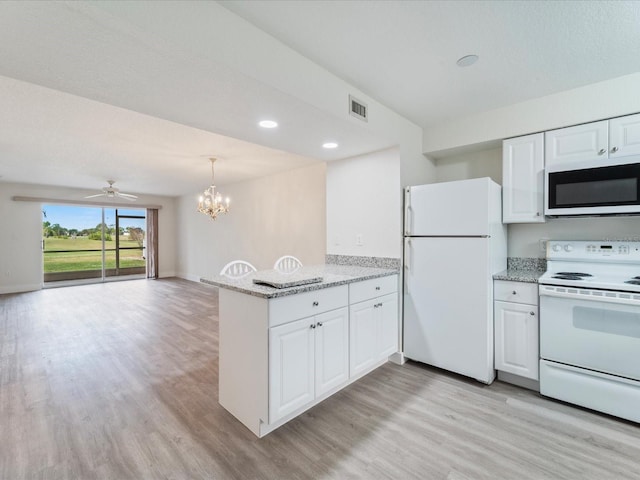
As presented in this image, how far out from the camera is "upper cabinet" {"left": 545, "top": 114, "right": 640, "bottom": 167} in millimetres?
2232

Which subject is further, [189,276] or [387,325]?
[189,276]

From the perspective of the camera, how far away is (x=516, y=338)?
2.51 m

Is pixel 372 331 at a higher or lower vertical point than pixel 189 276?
higher

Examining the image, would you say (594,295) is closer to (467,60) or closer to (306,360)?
(467,60)

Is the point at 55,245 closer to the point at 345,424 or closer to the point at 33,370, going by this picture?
the point at 33,370

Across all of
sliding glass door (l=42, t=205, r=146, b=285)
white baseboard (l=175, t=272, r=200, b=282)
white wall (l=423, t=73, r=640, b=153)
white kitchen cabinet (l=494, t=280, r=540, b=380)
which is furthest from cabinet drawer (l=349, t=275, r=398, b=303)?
sliding glass door (l=42, t=205, r=146, b=285)

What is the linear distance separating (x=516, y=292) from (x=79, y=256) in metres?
9.97

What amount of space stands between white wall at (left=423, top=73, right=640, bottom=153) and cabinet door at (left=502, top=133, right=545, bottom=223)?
10cm

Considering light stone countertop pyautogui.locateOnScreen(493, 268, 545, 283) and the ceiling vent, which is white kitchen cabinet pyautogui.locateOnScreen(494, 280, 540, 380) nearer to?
light stone countertop pyautogui.locateOnScreen(493, 268, 545, 283)

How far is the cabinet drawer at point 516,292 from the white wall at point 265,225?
2.58m

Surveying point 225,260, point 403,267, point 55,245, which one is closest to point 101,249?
point 55,245

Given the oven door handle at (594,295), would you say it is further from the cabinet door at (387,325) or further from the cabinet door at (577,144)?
the cabinet door at (387,325)

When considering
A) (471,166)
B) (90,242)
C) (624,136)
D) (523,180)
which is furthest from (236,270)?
(90,242)

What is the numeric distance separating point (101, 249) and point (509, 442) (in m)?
9.43
